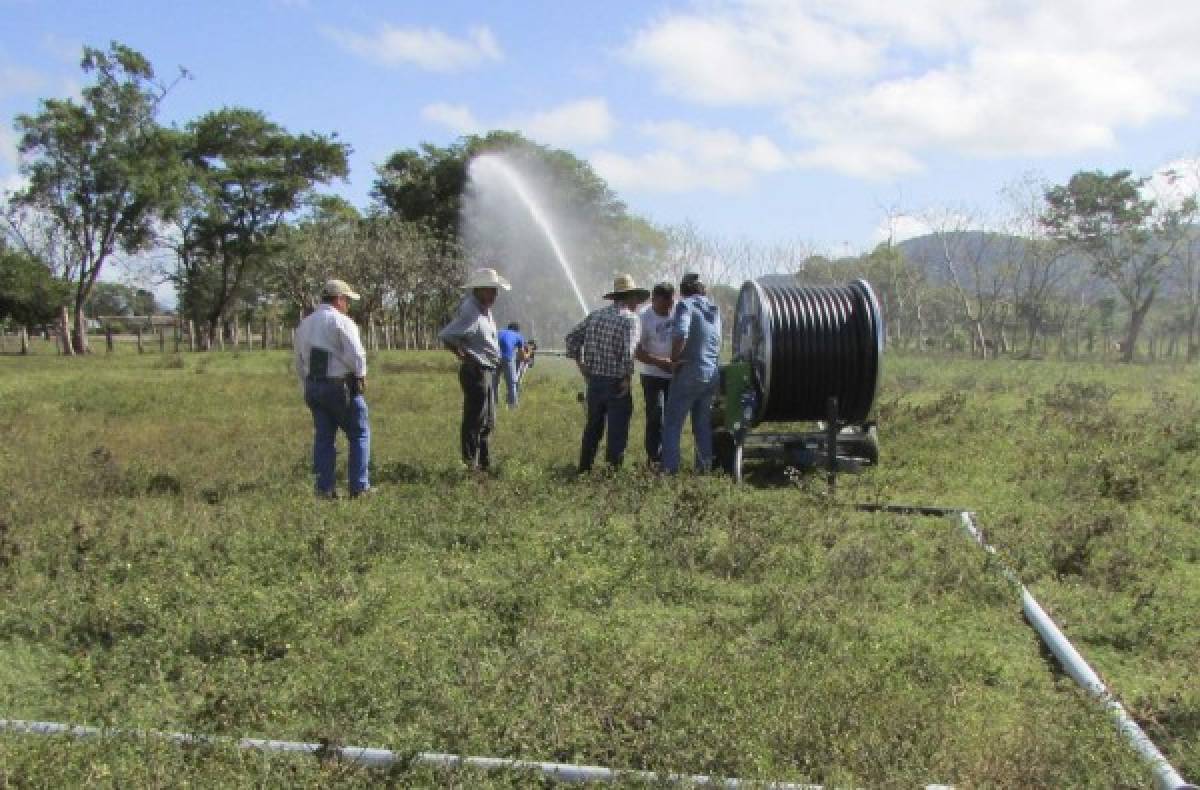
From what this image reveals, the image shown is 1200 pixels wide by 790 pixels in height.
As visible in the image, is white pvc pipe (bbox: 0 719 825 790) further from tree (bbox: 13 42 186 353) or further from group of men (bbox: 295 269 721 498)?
tree (bbox: 13 42 186 353)

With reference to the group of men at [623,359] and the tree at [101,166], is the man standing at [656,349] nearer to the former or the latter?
the group of men at [623,359]

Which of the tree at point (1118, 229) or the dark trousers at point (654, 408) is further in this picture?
the tree at point (1118, 229)

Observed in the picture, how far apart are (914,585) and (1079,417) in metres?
9.99

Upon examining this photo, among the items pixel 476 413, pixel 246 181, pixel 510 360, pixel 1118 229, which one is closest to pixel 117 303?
pixel 246 181

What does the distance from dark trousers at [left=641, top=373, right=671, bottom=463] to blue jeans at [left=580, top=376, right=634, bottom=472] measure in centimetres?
28

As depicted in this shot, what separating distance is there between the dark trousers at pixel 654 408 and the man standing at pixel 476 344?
4.80 feet

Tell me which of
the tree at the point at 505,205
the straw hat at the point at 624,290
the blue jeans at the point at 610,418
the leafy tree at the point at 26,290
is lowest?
the blue jeans at the point at 610,418

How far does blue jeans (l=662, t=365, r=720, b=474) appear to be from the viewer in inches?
355

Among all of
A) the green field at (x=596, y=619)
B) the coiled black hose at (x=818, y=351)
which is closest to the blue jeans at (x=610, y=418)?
the green field at (x=596, y=619)

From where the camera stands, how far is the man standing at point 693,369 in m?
8.91

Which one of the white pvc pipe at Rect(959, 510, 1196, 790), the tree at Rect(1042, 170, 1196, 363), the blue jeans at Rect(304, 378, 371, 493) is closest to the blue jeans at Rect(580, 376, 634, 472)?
the blue jeans at Rect(304, 378, 371, 493)

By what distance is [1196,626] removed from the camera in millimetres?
5293

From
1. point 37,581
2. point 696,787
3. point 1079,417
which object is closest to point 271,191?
point 1079,417

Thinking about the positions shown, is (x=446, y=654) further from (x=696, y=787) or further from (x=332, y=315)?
(x=332, y=315)
